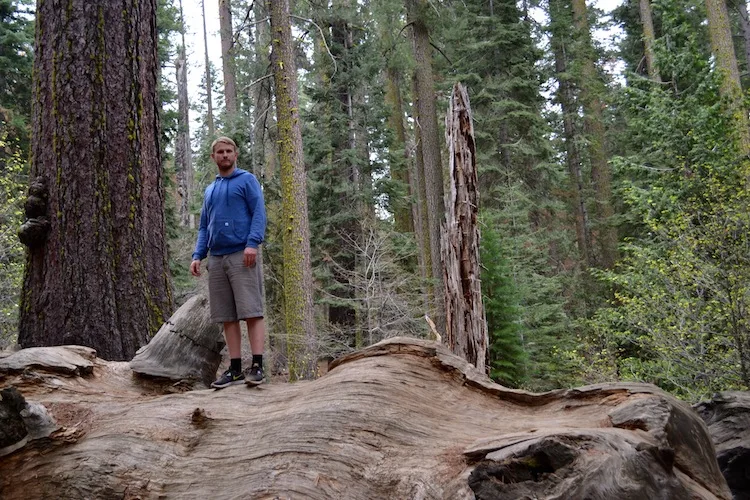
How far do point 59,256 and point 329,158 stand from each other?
45.9ft

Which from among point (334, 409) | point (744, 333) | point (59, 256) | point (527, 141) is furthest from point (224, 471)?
point (527, 141)

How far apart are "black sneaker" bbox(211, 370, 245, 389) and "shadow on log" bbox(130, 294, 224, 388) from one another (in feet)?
0.87

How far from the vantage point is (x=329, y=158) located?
17.7m

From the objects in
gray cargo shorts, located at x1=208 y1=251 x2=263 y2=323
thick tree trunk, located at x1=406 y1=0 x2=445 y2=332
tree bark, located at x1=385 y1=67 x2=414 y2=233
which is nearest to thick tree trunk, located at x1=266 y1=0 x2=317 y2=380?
thick tree trunk, located at x1=406 y1=0 x2=445 y2=332

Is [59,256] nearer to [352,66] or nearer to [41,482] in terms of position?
[41,482]

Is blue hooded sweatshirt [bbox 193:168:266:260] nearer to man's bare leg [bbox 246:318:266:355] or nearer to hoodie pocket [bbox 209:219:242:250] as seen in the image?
hoodie pocket [bbox 209:219:242:250]

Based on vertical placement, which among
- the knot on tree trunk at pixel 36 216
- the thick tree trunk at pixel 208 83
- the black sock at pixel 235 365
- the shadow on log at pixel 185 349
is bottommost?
the black sock at pixel 235 365

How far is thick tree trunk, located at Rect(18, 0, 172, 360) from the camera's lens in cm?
408

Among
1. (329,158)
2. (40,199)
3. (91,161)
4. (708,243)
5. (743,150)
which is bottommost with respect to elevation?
(708,243)

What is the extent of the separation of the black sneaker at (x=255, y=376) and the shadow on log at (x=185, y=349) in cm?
47

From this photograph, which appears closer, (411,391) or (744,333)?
(411,391)

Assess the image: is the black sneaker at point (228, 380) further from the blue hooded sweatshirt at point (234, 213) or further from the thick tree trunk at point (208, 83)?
the thick tree trunk at point (208, 83)

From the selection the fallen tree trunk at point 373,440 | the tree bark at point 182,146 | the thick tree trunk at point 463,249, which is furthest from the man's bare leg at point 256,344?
the tree bark at point 182,146

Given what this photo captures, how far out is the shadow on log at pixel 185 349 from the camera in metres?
3.64
